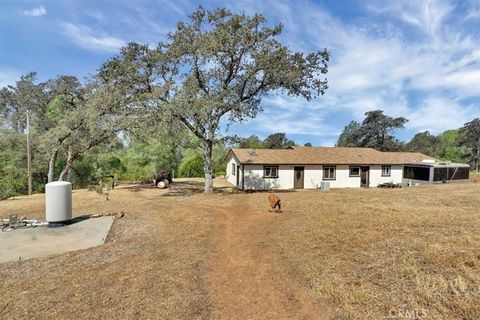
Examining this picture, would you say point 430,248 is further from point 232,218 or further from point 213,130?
point 213,130

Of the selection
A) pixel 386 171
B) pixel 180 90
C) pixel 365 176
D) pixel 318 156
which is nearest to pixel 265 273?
pixel 180 90

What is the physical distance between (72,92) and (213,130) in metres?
13.8

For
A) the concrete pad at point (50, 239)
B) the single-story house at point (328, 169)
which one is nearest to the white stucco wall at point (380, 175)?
the single-story house at point (328, 169)

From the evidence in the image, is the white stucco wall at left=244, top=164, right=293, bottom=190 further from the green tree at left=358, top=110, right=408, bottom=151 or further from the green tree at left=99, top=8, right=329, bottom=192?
the green tree at left=358, top=110, right=408, bottom=151

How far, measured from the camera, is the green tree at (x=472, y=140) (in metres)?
56.9

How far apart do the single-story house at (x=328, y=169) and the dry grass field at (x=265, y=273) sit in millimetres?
16843

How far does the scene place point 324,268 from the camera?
25.5 ft

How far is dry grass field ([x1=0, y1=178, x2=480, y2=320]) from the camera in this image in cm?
590

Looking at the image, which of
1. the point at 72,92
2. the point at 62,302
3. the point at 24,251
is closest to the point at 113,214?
the point at 24,251

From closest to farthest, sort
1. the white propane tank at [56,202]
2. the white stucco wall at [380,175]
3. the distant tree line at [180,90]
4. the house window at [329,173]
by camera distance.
A: the white propane tank at [56,202] → the distant tree line at [180,90] → the house window at [329,173] → the white stucco wall at [380,175]

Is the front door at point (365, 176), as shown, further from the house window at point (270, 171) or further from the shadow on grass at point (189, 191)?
the shadow on grass at point (189, 191)

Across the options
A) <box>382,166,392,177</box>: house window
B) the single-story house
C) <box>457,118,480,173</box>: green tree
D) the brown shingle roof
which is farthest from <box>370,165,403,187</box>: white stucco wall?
<box>457,118,480,173</box>: green tree

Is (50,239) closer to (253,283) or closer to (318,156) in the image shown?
(253,283)

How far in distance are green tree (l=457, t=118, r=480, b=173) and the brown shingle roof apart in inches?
1176
